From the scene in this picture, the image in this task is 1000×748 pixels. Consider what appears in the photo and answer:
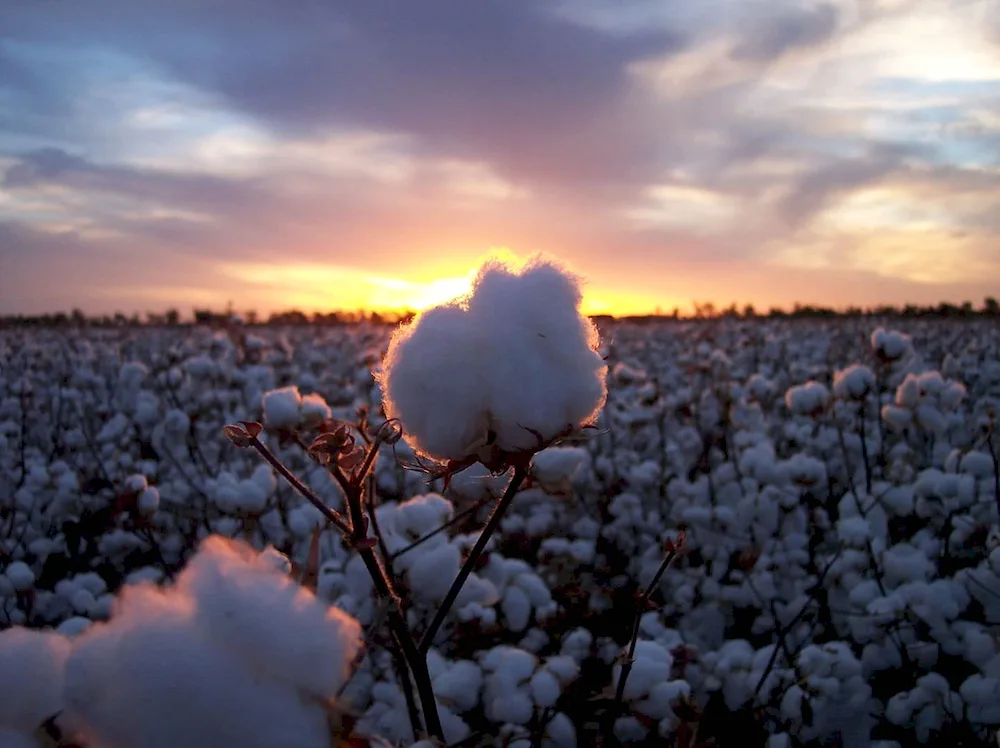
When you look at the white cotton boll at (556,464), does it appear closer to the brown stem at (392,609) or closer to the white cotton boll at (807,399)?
the brown stem at (392,609)

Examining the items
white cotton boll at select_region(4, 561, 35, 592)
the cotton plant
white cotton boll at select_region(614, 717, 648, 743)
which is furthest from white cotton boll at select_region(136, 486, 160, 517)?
the cotton plant

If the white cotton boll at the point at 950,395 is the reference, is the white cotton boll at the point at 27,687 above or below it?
below

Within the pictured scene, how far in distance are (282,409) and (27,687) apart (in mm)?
1174

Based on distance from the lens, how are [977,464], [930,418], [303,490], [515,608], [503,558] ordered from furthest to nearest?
[503,558] → [930,418] → [977,464] → [515,608] → [303,490]

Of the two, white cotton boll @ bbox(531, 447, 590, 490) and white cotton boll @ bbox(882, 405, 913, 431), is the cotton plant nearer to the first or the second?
white cotton boll @ bbox(531, 447, 590, 490)

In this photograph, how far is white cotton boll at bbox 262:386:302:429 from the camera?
1.63 m

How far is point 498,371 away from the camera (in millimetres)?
709

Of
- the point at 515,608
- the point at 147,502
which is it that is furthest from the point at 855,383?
the point at 147,502

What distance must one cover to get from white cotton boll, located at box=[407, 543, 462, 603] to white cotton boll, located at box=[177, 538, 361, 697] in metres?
1.07

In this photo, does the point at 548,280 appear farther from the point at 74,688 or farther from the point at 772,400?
the point at 772,400

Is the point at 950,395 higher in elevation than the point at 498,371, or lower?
lower

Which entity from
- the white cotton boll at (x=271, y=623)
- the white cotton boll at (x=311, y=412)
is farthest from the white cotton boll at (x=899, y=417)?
the white cotton boll at (x=271, y=623)

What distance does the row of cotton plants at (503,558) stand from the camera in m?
0.51

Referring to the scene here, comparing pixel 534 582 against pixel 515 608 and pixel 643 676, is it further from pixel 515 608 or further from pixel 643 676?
pixel 643 676
